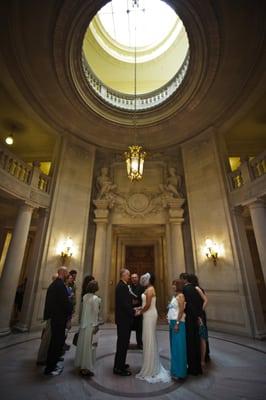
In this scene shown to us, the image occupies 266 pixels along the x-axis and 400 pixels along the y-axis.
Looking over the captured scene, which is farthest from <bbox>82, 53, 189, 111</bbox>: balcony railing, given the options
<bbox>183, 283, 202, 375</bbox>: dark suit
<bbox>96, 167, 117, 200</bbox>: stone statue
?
<bbox>183, 283, 202, 375</bbox>: dark suit

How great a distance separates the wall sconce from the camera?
258 inches

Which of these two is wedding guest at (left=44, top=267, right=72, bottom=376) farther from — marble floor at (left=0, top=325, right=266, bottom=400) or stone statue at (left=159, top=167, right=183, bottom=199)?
stone statue at (left=159, top=167, right=183, bottom=199)

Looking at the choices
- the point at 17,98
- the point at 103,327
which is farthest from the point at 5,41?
the point at 103,327

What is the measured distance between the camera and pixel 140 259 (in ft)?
33.1

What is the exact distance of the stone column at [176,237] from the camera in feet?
24.3

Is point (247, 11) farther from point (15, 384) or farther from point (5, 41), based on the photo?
point (15, 384)

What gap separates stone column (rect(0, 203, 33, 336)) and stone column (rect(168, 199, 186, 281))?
5.31m

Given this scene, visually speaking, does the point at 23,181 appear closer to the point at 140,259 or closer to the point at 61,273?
the point at 61,273

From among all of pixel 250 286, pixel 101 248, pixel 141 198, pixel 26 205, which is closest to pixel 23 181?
pixel 26 205

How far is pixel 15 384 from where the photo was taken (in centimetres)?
278

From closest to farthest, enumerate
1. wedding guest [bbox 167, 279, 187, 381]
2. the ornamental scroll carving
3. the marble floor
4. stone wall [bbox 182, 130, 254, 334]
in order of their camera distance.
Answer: the marble floor → wedding guest [bbox 167, 279, 187, 381] → stone wall [bbox 182, 130, 254, 334] → the ornamental scroll carving

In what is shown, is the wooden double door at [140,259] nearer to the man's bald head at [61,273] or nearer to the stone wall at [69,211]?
the stone wall at [69,211]

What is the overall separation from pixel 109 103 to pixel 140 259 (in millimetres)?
7542

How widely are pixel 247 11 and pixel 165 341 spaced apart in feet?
29.1
